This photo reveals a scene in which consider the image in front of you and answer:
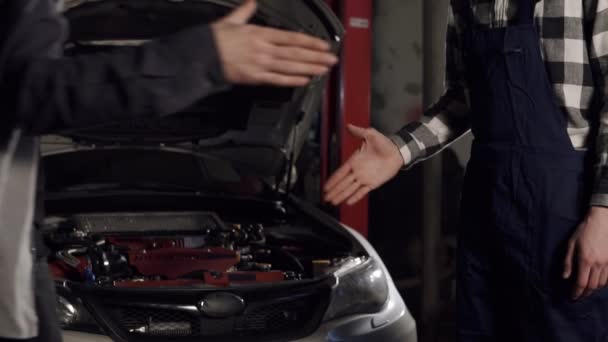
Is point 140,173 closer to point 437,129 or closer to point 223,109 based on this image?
point 223,109

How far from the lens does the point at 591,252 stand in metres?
1.22

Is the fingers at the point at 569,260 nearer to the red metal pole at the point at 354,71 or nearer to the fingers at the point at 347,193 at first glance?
the fingers at the point at 347,193

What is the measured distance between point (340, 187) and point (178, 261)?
2.56ft

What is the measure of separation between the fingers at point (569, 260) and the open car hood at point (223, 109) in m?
1.08

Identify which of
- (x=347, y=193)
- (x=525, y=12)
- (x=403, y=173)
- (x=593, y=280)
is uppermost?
(x=525, y=12)

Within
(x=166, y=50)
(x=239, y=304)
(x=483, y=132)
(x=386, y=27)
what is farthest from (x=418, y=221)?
(x=166, y=50)

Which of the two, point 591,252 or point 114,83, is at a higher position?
point 114,83

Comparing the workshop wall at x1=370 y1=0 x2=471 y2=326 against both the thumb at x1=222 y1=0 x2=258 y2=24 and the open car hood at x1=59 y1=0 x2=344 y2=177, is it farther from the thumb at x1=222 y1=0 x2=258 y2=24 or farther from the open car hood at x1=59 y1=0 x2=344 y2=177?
the thumb at x1=222 y1=0 x2=258 y2=24

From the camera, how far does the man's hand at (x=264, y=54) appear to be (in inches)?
33.5

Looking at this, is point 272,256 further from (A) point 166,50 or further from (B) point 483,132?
(A) point 166,50

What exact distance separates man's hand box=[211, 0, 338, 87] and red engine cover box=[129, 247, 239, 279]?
1.29 m

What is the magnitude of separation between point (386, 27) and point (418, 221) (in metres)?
1.11

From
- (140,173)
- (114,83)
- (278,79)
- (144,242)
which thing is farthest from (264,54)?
(140,173)

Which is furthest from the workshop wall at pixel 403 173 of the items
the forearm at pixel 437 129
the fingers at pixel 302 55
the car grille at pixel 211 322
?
the fingers at pixel 302 55
